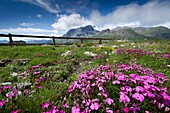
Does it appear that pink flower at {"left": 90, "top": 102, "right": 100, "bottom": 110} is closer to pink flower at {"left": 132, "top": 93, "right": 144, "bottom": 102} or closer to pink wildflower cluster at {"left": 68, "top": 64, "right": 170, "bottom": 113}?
pink wildflower cluster at {"left": 68, "top": 64, "right": 170, "bottom": 113}

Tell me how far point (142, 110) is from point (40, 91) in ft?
10.5

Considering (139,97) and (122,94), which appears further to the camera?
(122,94)

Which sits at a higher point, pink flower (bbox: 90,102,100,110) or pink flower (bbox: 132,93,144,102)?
pink flower (bbox: 132,93,144,102)

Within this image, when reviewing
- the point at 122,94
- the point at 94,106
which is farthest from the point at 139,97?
the point at 94,106

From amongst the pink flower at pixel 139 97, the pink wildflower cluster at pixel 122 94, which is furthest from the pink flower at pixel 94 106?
the pink flower at pixel 139 97

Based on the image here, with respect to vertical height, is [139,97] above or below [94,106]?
above

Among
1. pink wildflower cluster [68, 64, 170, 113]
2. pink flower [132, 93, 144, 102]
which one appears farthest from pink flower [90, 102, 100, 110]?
pink flower [132, 93, 144, 102]

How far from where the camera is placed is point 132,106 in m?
2.55

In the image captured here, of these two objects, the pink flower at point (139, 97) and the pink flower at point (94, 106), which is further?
the pink flower at point (94, 106)

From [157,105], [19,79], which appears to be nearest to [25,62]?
[19,79]

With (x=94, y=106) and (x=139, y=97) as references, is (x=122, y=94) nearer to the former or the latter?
(x=139, y=97)

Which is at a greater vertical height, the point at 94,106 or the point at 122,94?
the point at 122,94

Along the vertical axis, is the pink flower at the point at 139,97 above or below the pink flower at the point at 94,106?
above

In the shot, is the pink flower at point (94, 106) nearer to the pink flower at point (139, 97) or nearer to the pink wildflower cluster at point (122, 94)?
the pink wildflower cluster at point (122, 94)
